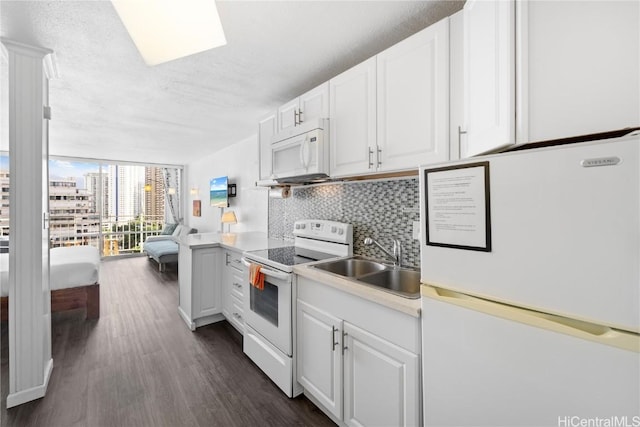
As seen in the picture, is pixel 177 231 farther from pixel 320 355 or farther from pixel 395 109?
pixel 395 109

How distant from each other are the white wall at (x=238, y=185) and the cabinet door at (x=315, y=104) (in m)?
1.36

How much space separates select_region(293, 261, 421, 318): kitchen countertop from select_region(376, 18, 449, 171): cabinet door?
27.9 inches

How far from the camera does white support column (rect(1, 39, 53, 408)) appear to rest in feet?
5.68

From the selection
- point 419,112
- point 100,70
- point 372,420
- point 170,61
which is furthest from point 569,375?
point 100,70

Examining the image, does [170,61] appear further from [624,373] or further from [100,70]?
[624,373]

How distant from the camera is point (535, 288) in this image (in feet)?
2.71

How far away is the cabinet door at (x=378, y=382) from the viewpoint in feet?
3.93

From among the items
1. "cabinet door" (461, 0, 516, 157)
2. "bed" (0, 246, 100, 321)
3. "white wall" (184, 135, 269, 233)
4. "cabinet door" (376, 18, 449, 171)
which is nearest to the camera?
"cabinet door" (461, 0, 516, 157)

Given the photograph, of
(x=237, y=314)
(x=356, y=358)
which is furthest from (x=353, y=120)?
(x=237, y=314)

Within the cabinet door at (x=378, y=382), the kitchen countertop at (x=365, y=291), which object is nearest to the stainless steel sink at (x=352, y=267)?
the kitchen countertop at (x=365, y=291)

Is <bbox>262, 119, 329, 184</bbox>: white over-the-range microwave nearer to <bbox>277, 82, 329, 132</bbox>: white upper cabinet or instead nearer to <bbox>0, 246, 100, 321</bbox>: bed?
<bbox>277, 82, 329, 132</bbox>: white upper cabinet

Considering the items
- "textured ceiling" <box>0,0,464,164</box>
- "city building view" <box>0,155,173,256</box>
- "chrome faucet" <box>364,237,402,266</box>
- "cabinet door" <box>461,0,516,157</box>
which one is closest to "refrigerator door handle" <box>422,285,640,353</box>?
"cabinet door" <box>461,0,516,157</box>

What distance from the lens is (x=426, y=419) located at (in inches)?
43.9
